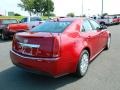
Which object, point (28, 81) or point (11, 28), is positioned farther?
point (11, 28)

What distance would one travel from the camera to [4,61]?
772cm

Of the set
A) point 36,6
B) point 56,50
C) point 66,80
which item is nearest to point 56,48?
point 56,50

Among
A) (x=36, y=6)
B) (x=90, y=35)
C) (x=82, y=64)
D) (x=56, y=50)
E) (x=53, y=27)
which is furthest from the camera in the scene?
(x=36, y=6)

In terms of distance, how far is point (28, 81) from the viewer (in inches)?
218

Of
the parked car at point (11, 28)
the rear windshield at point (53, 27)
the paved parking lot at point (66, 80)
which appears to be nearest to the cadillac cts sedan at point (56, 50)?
the rear windshield at point (53, 27)

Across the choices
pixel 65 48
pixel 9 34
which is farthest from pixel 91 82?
pixel 9 34

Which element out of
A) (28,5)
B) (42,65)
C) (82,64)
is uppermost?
(28,5)

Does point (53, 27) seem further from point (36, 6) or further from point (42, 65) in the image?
point (36, 6)

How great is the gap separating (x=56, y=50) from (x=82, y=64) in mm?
1182

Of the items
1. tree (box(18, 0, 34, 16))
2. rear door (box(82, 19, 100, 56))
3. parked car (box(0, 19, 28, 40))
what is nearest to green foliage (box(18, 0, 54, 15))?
tree (box(18, 0, 34, 16))

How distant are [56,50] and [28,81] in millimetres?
1256

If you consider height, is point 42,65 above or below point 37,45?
below

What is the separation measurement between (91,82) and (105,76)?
62 centimetres

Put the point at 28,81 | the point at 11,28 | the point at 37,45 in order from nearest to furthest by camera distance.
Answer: the point at 37,45, the point at 28,81, the point at 11,28
